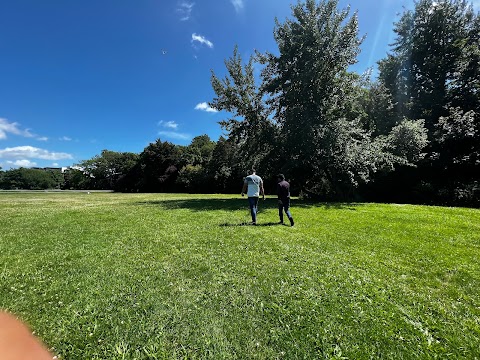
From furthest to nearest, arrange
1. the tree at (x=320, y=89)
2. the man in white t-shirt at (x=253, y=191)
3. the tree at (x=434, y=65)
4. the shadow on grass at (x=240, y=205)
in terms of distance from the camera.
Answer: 1. the tree at (x=434, y=65)
2. the tree at (x=320, y=89)
3. the shadow on grass at (x=240, y=205)
4. the man in white t-shirt at (x=253, y=191)

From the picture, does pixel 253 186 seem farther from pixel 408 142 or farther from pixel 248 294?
pixel 408 142

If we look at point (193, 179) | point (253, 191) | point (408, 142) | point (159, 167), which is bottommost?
point (253, 191)

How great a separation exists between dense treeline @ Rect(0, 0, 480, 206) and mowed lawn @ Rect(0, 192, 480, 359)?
34.1ft

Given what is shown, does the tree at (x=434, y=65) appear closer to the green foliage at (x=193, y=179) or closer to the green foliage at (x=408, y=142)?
the green foliage at (x=408, y=142)

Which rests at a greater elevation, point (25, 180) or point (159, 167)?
point (159, 167)

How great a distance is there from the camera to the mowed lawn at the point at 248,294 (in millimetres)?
2836

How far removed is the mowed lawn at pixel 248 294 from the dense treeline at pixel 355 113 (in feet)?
34.1

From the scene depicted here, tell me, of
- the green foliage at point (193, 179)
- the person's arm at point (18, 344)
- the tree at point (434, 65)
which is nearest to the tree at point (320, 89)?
the tree at point (434, 65)

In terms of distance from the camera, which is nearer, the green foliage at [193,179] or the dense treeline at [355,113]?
the dense treeline at [355,113]

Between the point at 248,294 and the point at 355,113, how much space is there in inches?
736

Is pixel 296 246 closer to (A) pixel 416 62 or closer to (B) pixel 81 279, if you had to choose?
(B) pixel 81 279

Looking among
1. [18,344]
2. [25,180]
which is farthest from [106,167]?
[18,344]

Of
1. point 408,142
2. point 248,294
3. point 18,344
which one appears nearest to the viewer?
point 18,344

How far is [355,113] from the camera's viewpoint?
62.4ft
